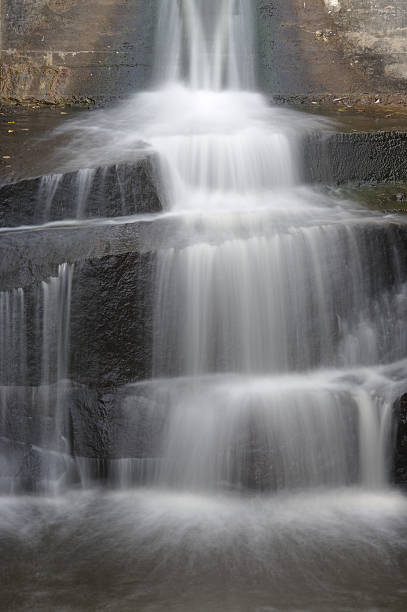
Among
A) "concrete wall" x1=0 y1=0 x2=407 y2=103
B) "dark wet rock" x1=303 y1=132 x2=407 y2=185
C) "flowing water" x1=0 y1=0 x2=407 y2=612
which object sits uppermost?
"concrete wall" x1=0 y1=0 x2=407 y2=103

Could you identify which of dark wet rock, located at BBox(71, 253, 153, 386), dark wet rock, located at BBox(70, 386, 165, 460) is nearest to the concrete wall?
dark wet rock, located at BBox(71, 253, 153, 386)

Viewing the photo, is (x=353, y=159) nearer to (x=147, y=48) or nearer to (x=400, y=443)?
(x=400, y=443)

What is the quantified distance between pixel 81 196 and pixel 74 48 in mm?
4405

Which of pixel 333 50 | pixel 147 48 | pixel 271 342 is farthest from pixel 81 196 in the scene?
pixel 333 50

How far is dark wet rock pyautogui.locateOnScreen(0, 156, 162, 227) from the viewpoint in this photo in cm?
613

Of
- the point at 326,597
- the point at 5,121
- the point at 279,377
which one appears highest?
the point at 5,121

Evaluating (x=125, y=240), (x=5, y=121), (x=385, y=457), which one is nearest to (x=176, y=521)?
(x=385, y=457)

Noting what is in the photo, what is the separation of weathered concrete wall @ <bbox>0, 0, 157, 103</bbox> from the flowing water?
12.0 feet

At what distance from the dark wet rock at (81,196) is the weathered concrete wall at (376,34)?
4.90 meters

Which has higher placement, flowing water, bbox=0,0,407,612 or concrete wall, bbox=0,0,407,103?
concrete wall, bbox=0,0,407,103

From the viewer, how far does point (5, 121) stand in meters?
8.59

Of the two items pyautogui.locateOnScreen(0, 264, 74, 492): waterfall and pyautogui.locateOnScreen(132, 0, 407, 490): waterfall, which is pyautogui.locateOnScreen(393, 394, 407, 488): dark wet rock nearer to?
pyautogui.locateOnScreen(132, 0, 407, 490): waterfall

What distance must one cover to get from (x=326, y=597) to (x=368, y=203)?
3.75m

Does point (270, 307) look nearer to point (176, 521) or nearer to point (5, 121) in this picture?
point (176, 521)
